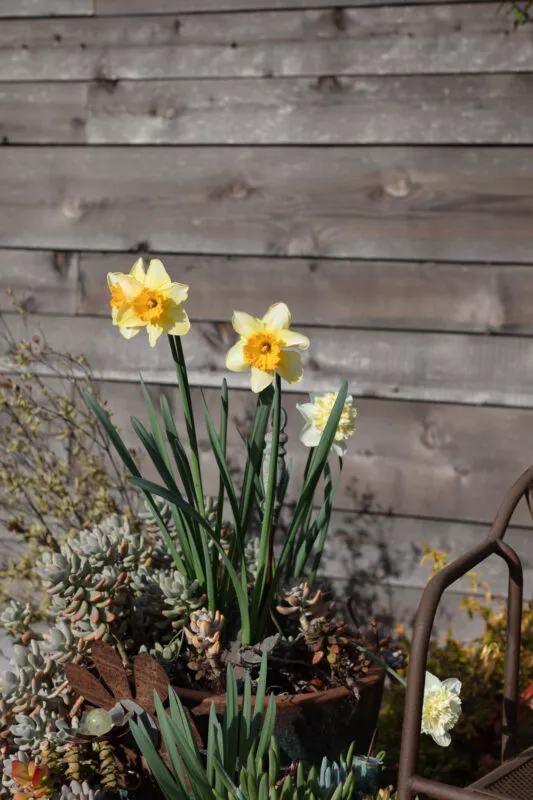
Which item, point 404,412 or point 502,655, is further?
point 404,412

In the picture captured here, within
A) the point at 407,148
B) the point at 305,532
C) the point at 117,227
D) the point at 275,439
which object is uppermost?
the point at 407,148

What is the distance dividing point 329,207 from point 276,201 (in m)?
0.14

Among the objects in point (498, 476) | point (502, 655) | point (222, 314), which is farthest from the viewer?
point (222, 314)

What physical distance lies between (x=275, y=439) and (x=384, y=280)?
101 centimetres

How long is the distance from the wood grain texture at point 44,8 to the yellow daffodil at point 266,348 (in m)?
1.55

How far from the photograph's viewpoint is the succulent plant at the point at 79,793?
3.65 feet

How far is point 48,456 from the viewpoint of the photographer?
2.34 m

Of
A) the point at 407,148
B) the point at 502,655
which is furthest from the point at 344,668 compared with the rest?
the point at 407,148

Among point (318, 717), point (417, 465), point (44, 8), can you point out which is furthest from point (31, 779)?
point (44, 8)

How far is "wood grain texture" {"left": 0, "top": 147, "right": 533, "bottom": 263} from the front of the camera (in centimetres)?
207

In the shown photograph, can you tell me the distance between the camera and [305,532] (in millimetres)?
1471

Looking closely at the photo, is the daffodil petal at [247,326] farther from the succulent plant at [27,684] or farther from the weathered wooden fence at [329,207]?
the weathered wooden fence at [329,207]

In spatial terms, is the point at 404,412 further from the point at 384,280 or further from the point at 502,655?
the point at 502,655

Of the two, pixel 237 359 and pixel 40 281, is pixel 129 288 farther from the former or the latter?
pixel 40 281
